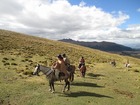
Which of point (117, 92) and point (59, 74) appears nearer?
point (59, 74)

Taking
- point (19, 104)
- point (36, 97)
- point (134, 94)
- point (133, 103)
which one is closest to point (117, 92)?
point (134, 94)

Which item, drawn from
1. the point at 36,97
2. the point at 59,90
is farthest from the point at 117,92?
the point at 36,97

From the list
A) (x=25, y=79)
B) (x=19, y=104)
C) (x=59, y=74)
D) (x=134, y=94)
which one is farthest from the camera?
(x=25, y=79)

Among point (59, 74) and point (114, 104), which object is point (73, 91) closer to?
point (59, 74)

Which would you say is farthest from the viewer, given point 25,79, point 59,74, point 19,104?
point 25,79

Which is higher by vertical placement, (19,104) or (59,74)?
(59,74)

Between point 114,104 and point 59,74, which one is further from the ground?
point 59,74

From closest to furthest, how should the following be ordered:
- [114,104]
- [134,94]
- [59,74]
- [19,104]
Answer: [19,104], [114,104], [59,74], [134,94]

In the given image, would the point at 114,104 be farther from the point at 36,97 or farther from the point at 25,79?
the point at 25,79

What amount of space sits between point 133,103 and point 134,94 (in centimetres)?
392

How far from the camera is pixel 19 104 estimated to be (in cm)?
2008

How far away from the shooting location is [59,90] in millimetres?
25188

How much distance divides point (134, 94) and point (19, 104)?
13085 mm

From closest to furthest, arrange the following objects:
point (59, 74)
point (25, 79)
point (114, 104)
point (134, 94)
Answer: point (114, 104), point (59, 74), point (134, 94), point (25, 79)
